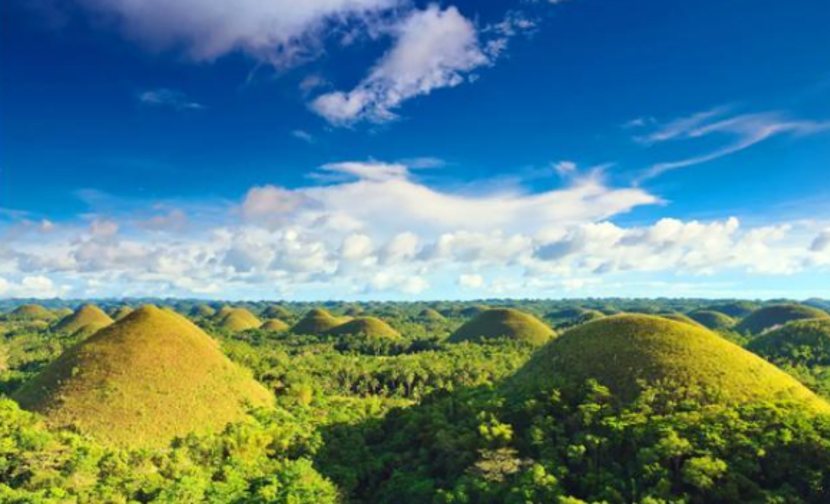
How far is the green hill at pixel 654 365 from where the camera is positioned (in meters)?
33.1

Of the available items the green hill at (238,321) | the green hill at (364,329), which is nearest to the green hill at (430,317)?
the green hill at (238,321)

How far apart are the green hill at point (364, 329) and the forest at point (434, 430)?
170ft

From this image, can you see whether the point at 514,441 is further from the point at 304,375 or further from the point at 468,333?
the point at 468,333

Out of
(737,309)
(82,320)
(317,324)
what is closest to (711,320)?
(737,309)

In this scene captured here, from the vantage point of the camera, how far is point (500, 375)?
198 ft

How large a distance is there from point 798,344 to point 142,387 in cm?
7477

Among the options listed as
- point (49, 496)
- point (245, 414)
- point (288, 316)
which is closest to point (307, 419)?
point (245, 414)

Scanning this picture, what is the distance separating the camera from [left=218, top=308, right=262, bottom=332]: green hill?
13561 centimetres

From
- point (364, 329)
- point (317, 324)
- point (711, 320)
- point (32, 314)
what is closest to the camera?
point (364, 329)

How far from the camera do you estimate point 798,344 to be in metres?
71.3

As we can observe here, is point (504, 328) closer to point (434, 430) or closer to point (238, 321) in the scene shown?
point (434, 430)

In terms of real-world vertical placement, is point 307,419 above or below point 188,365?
below

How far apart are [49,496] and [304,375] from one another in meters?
34.9

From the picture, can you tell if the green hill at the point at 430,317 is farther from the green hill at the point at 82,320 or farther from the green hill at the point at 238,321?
the green hill at the point at 82,320
